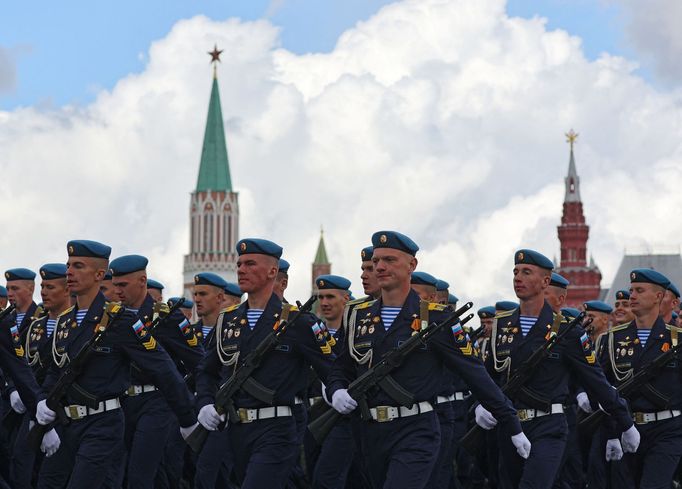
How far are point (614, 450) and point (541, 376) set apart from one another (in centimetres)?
194

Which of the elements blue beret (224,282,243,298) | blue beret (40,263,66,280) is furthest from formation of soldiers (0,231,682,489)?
blue beret (224,282,243,298)

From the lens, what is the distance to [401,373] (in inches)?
394

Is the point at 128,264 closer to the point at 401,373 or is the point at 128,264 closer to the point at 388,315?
the point at 388,315

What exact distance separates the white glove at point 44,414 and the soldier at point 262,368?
3.61ft

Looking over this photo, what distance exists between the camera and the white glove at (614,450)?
13.6m

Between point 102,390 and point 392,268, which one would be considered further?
point 102,390

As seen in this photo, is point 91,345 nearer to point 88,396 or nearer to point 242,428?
point 88,396

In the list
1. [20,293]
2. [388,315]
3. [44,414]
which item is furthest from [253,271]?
[20,293]

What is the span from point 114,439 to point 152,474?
74.2 inches

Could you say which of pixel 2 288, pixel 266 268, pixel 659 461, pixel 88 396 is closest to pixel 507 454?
pixel 659 461

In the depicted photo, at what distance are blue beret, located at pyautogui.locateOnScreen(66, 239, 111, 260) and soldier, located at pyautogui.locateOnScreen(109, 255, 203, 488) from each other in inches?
52.9

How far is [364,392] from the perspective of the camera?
10.0 meters

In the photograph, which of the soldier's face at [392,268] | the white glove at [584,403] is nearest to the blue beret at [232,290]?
the white glove at [584,403]

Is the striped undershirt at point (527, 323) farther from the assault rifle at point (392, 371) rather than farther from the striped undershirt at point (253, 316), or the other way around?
the striped undershirt at point (253, 316)
